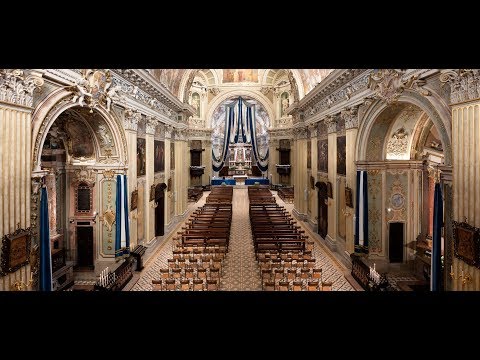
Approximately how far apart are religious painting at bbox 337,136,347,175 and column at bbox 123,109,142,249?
7498 mm

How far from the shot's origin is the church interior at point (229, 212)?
5.93 metres

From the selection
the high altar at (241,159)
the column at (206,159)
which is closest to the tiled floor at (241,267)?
the column at (206,159)

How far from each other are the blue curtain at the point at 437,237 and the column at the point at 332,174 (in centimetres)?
645

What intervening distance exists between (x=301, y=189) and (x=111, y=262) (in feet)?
41.2

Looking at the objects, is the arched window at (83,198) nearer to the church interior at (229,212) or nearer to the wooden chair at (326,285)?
the church interior at (229,212)

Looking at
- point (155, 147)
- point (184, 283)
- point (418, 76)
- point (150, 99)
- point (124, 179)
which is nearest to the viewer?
point (418, 76)

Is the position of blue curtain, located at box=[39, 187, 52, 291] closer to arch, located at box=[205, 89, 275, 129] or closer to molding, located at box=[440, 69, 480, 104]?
molding, located at box=[440, 69, 480, 104]

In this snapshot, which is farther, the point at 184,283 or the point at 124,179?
the point at 124,179

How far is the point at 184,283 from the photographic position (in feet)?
29.3

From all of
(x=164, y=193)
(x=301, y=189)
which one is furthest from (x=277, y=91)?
(x=164, y=193)

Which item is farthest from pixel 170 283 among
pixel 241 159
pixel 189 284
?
pixel 241 159

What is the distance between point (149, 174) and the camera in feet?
43.6

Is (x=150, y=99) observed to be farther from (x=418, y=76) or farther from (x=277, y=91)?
(x=277, y=91)

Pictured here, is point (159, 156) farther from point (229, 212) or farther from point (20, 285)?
point (20, 285)
